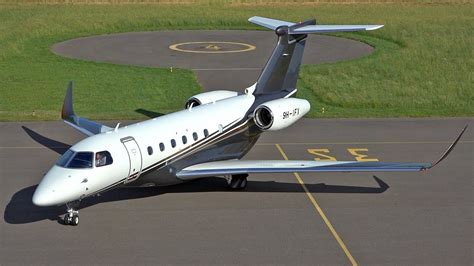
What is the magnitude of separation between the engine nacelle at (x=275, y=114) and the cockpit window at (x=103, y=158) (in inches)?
253

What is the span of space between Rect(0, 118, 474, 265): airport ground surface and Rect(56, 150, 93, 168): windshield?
1782 millimetres

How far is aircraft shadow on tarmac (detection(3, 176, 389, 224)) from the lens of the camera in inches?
1020

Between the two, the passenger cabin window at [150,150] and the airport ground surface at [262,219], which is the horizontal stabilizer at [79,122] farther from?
the passenger cabin window at [150,150]

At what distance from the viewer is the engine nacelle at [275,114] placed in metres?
28.7

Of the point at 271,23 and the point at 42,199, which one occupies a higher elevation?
the point at 271,23

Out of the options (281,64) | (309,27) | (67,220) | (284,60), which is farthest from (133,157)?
(309,27)

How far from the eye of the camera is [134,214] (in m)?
25.6

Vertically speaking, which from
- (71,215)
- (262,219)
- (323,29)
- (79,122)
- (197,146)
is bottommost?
(262,219)

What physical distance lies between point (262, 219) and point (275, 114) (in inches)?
188

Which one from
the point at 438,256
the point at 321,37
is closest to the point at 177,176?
the point at 438,256

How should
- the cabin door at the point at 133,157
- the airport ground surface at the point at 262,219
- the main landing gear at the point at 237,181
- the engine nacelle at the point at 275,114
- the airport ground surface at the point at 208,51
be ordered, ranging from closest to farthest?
the airport ground surface at the point at 262,219
the cabin door at the point at 133,157
the main landing gear at the point at 237,181
the engine nacelle at the point at 275,114
the airport ground surface at the point at 208,51

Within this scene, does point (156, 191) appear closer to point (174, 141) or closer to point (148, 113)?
point (174, 141)

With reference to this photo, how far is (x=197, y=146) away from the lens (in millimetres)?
27531

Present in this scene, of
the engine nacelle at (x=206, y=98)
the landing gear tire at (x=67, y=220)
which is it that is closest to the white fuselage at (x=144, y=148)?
the landing gear tire at (x=67, y=220)
